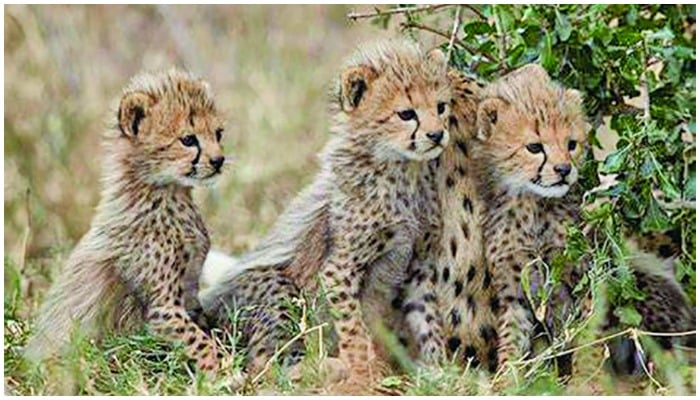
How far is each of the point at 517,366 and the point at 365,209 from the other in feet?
1.72

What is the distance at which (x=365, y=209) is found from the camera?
165 inches

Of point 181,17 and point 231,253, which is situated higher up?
point 181,17

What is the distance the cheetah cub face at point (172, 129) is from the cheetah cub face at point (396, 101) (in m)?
0.34

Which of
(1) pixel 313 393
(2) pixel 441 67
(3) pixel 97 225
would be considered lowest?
(1) pixel 313 393

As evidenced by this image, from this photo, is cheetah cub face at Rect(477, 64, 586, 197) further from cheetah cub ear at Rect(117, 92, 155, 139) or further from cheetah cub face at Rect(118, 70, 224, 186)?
cheetah cub ear at Rect(117, 92, 155, 139)

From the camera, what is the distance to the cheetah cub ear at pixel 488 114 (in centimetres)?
421

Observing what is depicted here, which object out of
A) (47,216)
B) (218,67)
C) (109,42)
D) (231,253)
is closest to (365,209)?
(231,253)

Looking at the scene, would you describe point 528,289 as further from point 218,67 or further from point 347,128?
point 218,67

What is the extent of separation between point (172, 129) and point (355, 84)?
450 millimetres

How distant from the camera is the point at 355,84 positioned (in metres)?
4.16

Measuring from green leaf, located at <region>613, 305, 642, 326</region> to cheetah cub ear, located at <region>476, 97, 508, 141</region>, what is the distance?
0.53 m

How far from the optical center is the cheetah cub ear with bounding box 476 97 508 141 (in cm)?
421

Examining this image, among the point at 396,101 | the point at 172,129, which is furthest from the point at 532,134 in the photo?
the point at 172,129

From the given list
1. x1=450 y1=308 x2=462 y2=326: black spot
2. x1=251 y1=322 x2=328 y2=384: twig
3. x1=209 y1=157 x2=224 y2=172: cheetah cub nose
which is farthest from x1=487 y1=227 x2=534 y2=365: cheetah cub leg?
x1=209 y1=157 x2=224 y2=172: cheetah cub nose
